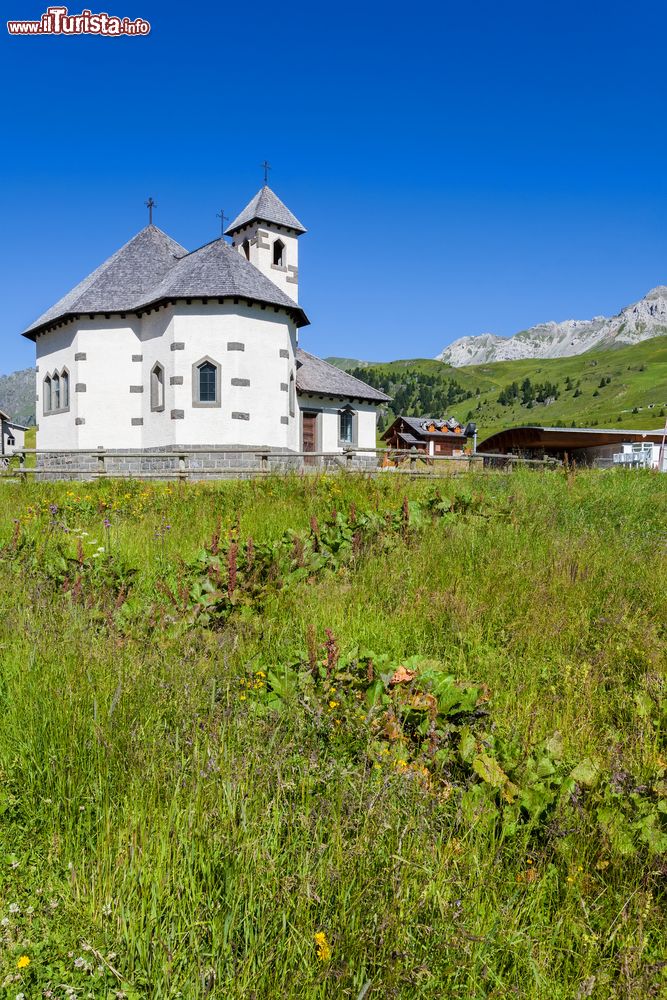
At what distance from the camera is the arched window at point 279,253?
35156 millimetres

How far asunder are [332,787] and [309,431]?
3261 cm

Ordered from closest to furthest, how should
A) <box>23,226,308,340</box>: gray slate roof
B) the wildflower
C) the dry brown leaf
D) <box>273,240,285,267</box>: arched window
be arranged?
the wildflower, the dry brown leaf, <box>23,226,308,340</box>: gray slate roof, <box>273,240,285,267</box>: arched window

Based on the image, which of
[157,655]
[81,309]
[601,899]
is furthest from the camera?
[81,309]

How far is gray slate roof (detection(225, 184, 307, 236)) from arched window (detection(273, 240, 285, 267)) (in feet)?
3.56

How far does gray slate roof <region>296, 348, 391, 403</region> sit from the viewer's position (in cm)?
3444

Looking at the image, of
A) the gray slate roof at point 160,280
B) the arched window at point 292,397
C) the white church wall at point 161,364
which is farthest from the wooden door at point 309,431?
the white church wall at point 161,364

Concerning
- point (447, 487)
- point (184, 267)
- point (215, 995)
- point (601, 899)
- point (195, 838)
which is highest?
point (184, 267)

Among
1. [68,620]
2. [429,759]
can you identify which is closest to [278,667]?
[429,759]

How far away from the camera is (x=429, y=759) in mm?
3287

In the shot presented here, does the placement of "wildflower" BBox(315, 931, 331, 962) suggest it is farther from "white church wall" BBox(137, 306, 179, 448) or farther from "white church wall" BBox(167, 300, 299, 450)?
"white church wall" BBox(137, 306, 179, 448)

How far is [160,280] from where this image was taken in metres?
29.1

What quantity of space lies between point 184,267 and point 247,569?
25198 millimetres

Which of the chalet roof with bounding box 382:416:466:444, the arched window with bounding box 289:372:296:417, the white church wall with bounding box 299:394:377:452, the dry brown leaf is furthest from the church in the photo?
the chalet roof with bounding box 382:416:466:444

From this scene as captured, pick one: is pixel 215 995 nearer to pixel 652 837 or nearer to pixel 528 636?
pixel 652 837
